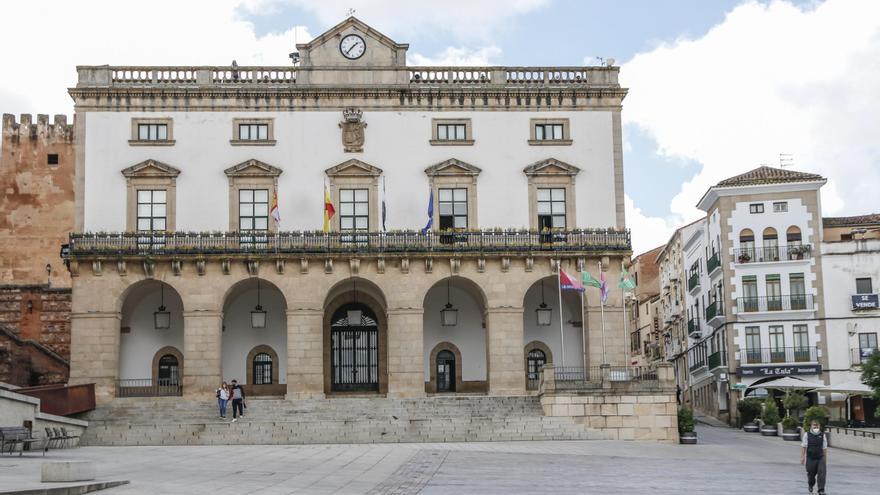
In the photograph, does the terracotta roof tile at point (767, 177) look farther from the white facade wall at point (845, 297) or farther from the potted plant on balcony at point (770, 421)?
the potted plant on balcony at point (770, 421)

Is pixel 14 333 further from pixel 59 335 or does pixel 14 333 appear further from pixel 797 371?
pixel 797 371

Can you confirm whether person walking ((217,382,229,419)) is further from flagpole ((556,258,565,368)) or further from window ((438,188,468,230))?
flagpole ((556,258,565,368))

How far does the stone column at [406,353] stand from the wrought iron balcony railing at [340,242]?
2495mm

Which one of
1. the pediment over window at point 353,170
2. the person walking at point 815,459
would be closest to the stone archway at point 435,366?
the pediment over window at point 353,170

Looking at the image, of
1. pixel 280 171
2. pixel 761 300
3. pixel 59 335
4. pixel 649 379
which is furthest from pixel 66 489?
pixel 761 300

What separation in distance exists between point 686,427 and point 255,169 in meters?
18.9

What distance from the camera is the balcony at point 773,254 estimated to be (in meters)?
58.4

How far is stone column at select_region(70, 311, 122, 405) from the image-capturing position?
150 feet

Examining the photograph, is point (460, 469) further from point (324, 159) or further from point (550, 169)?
point (324, 159)

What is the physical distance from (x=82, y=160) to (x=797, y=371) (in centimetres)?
3313

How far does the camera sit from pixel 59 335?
58.8 m

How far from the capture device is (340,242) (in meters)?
47.0

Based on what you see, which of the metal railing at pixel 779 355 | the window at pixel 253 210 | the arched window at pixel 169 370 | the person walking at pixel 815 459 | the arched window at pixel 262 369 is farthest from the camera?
the metal railing at pixel 779 355

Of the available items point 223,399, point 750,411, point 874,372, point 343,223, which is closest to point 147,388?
point 223,399
